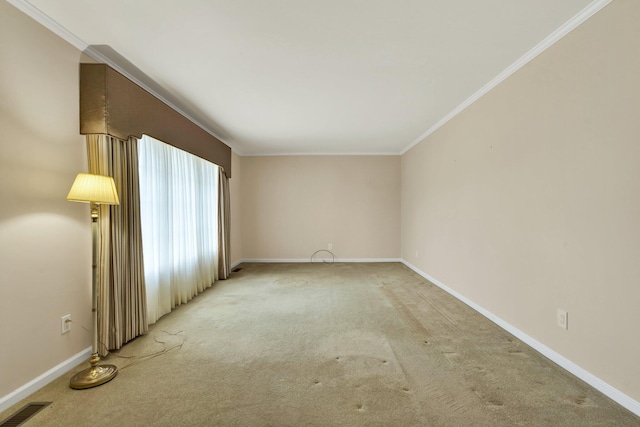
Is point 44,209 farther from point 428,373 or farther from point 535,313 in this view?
point 535,313

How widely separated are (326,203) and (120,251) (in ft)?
14.7

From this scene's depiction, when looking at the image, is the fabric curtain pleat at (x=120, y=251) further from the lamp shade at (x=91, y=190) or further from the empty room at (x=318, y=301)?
the lamp shade at (x=91, y=190)

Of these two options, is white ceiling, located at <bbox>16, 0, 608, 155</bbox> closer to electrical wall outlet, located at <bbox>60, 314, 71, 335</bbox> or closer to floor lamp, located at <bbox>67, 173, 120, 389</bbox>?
floor lamp, located at <bbox>67, 173, 120, 389</bbox>

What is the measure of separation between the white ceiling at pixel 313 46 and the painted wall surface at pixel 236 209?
2.38 m

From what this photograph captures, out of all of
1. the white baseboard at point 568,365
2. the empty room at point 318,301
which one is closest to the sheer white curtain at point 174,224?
the empty room at point 318,301

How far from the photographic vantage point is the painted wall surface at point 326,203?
637cm

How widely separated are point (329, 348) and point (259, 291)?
6.57 feet

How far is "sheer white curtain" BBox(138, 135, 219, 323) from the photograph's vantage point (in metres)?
2.93

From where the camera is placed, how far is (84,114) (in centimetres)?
217

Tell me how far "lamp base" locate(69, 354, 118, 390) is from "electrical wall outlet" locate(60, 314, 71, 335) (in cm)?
32

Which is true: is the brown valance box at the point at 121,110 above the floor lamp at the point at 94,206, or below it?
above

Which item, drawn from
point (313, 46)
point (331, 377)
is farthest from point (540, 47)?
point (331, 377)

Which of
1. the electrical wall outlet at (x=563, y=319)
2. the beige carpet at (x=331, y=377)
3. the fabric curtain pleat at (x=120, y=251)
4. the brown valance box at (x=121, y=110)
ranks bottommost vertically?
the beige carpet at (x=331, y=377)

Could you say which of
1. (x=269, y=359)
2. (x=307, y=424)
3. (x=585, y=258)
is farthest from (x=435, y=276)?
(x=307, y=424)
